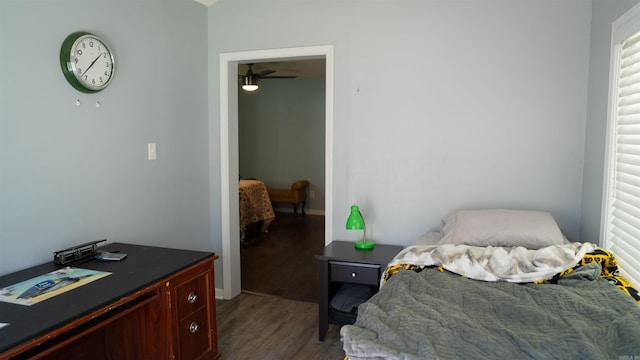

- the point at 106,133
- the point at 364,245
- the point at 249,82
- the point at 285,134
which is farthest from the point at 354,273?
the point at 285,134

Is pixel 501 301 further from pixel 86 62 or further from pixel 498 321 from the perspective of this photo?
pixel 86 62

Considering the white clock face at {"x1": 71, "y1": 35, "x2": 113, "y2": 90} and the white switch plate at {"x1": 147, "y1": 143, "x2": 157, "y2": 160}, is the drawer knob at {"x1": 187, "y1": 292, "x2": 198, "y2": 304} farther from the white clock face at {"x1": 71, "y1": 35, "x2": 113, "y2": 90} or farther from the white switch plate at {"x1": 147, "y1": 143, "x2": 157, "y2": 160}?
the white clock face at {"x1": 71, "y1": 35, "x2": 113, "y2": 90}

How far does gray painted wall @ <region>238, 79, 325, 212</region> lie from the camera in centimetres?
729

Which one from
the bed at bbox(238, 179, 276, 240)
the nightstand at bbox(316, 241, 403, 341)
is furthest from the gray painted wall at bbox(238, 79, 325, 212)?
the nightstand at bbox(316, 241, 403, 341)

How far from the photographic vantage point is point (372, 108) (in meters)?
3.03

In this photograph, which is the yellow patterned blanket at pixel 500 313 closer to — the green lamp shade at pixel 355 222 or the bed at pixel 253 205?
the green lamp shade at pixel 355 222

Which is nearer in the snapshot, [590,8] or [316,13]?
[590,8]

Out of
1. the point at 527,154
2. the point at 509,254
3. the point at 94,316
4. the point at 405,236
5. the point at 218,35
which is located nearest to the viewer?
the point at 94,316

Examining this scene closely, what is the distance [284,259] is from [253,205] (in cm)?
133

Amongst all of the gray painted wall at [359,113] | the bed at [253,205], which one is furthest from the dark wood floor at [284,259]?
the gray painted wall at [359,113]

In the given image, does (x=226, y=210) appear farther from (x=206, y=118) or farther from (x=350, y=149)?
(x=350, y=149)

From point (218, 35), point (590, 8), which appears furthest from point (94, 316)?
point (590, 8)

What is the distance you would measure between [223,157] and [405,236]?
1.51 meters

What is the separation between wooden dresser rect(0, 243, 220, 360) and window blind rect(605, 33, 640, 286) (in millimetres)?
2066
